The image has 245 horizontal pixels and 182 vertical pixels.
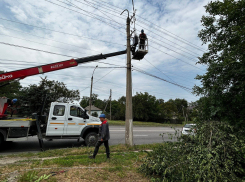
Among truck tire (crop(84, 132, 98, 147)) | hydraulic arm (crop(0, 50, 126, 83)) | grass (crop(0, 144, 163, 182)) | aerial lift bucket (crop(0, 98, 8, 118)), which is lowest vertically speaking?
grass (crop(0, 144, 163, 182))

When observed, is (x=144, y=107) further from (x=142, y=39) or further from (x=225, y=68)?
(x=225, y=68)

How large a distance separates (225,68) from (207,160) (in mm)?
2903

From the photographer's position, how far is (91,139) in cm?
794

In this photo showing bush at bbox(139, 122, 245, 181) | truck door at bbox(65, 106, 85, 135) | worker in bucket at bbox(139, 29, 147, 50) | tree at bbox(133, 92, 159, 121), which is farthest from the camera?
tree at bbox(133, 92, 159, 121)

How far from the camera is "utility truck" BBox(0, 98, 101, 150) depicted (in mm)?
7094

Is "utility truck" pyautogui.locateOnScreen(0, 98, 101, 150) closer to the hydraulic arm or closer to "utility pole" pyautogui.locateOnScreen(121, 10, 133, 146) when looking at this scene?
the hydraulic arm

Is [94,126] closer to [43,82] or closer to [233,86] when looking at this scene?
[233,86]

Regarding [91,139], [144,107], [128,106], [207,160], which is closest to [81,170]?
[207,160]

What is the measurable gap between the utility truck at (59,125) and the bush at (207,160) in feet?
14.1

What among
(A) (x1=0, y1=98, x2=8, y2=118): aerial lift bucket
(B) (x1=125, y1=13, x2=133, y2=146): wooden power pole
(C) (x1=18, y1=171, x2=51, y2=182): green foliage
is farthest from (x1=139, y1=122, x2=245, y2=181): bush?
(A) (x1=0, y1=98, x2=8, y2=118): aerial lift bucket

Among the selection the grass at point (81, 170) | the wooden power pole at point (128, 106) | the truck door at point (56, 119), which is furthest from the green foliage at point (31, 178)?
the wooden power pole at point (128, 106)

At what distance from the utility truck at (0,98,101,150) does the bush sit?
431 centimetres

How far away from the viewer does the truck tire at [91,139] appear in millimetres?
7863

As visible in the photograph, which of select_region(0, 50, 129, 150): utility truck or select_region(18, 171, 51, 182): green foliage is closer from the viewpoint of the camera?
select_region(18, 171, 51, 182): green foliage
